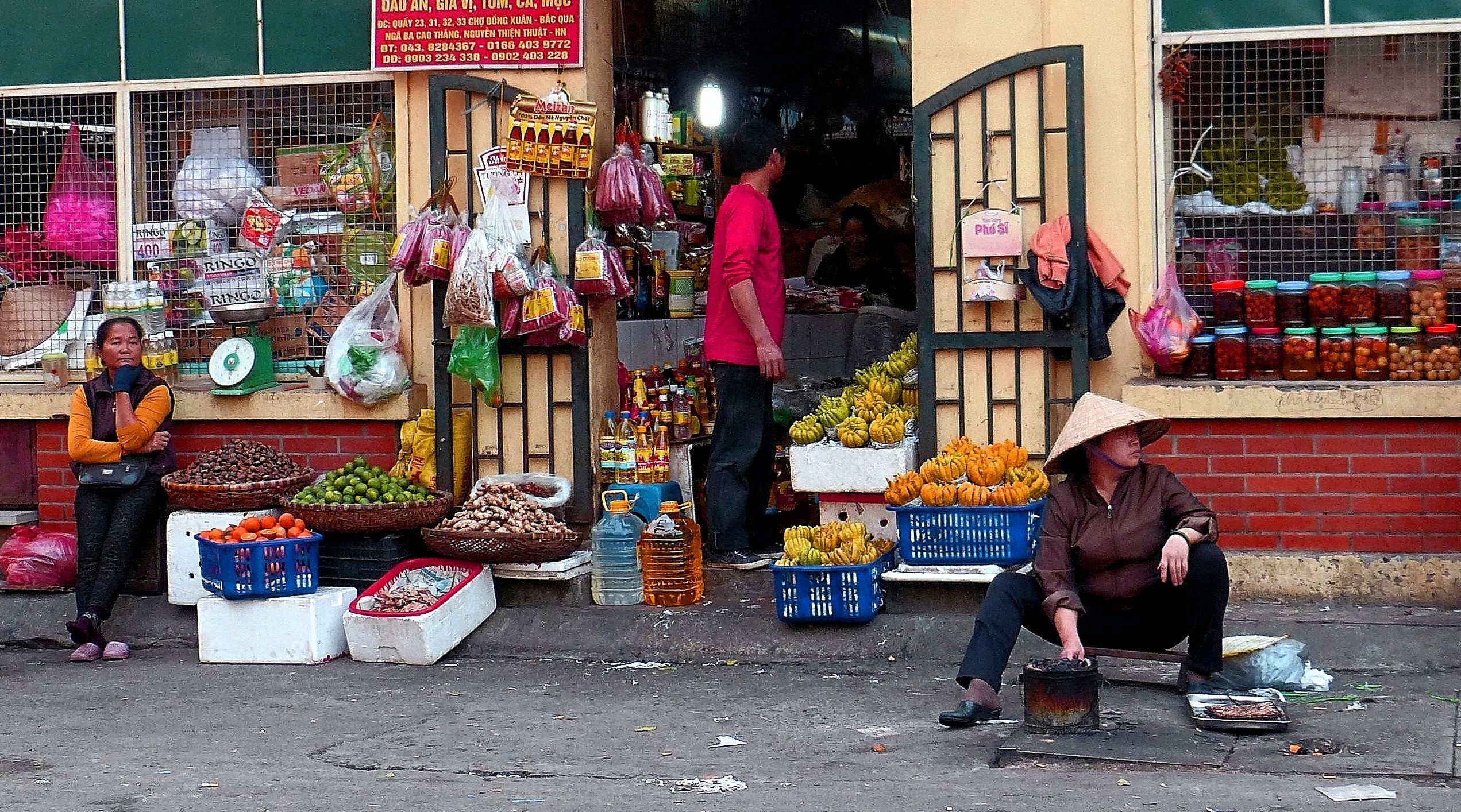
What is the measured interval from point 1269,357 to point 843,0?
5308 mm

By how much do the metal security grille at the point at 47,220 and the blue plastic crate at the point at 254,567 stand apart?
212 cm

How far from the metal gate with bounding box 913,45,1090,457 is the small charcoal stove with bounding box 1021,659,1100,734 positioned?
215 centimetres

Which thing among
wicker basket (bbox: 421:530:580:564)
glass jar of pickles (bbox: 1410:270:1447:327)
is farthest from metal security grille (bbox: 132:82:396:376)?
glass jar of pickles (bbox: 1410:270:1447:327)

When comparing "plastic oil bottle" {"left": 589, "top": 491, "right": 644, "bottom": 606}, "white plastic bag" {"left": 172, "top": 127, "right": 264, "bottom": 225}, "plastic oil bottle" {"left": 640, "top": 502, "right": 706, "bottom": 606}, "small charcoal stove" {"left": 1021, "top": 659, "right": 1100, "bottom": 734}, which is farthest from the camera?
"white plastic bag" {"left": 172, "top": 127, "right": 264, "bottom": 225}

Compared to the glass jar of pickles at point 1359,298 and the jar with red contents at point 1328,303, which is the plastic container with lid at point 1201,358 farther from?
the glass jar of pickles at point 1359,298

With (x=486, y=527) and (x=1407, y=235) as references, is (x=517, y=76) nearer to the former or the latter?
(x=486, y=527)

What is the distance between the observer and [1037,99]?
761cm

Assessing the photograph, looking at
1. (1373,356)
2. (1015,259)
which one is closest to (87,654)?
(1015,259)

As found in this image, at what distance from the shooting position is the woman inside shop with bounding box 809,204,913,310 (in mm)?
11070

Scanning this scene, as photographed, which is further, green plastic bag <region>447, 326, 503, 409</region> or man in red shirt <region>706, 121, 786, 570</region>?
man in red shirt <region>706, 121, 786, 570</region>

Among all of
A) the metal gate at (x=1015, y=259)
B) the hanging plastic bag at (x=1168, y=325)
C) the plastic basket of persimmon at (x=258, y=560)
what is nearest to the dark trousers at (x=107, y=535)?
the plastic basket of persimmon at (x=258, y=560)

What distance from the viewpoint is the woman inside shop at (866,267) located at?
36.3ft

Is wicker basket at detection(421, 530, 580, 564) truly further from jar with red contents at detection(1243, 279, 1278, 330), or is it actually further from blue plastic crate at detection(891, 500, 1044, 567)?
jar with red contents at detection(1243, 279, 1278, 330)

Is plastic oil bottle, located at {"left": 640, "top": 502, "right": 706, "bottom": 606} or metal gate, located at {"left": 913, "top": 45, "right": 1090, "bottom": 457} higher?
metal gate, located at {"left": 913, "top": 45, "right": 1090, "bottom": 457}
